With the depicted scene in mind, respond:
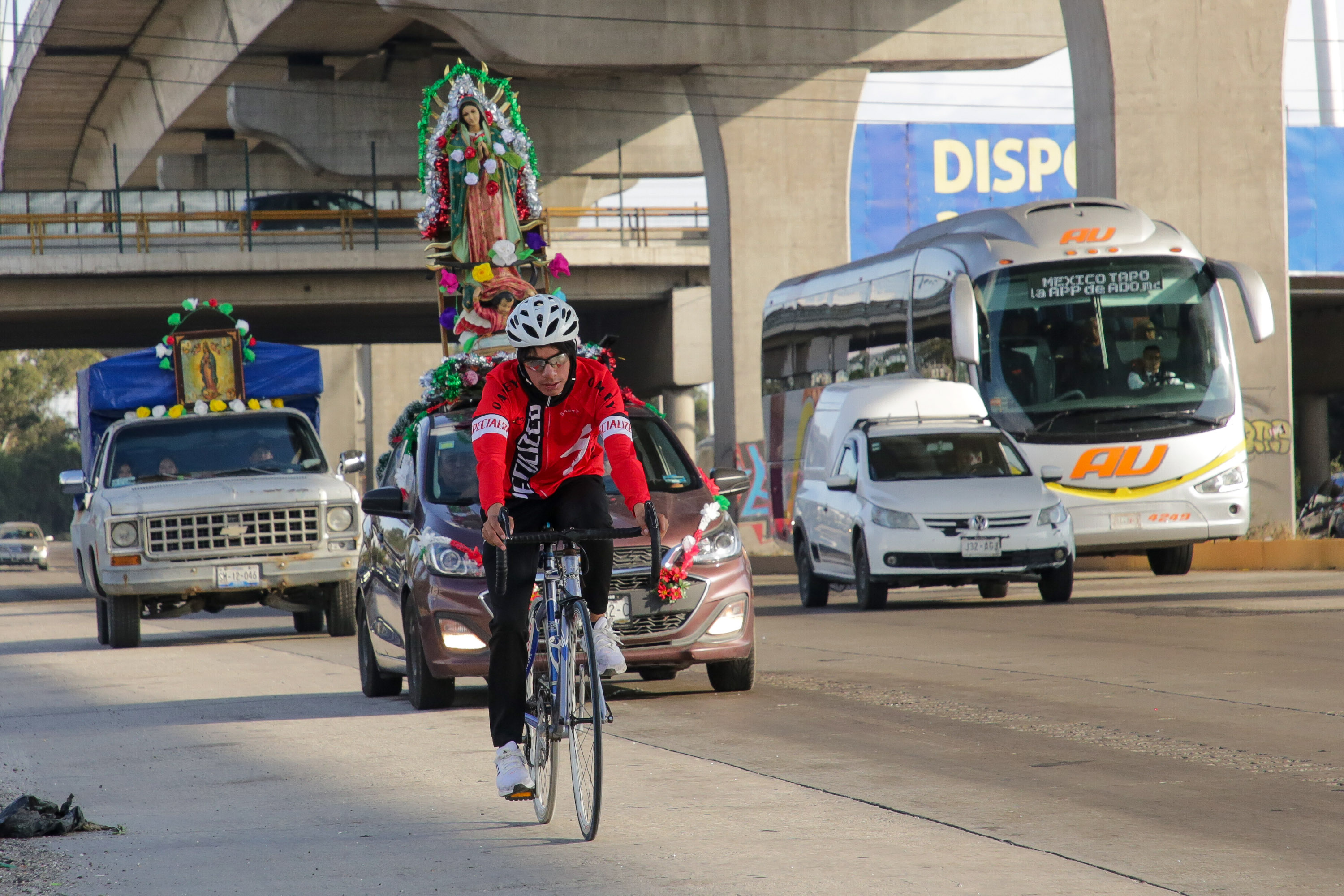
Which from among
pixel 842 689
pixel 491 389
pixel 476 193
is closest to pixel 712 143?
pixel 476 193

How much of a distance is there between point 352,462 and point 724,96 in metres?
20.4

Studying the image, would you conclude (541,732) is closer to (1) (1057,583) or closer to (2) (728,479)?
(2) (728,479)

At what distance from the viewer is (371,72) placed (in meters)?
51.1

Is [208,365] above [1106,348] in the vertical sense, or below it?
above

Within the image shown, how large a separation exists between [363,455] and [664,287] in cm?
2832

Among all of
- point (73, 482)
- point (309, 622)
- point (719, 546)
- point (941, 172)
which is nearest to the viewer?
point (719, 546)

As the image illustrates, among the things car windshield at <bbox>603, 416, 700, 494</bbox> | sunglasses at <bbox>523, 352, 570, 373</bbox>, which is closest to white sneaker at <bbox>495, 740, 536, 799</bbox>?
sunglasses at <bbox>523, 352, 570, 373</bbox>

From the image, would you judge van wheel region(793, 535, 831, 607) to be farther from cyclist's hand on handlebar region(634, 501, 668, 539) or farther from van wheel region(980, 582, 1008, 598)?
cyclist's hand on handlebar region(634, 501, 668, 539)

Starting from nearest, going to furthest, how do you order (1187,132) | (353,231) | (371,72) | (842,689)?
(842,689) < (1187,132) < (353,231) < (371,72)

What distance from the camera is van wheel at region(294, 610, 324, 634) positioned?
19969 millimetres

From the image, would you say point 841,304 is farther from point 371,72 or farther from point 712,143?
point 371,72

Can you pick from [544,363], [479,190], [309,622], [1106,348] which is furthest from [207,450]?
[544,363]

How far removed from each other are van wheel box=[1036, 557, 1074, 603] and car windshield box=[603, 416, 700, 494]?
7.99 meters

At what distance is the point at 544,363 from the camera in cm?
673
